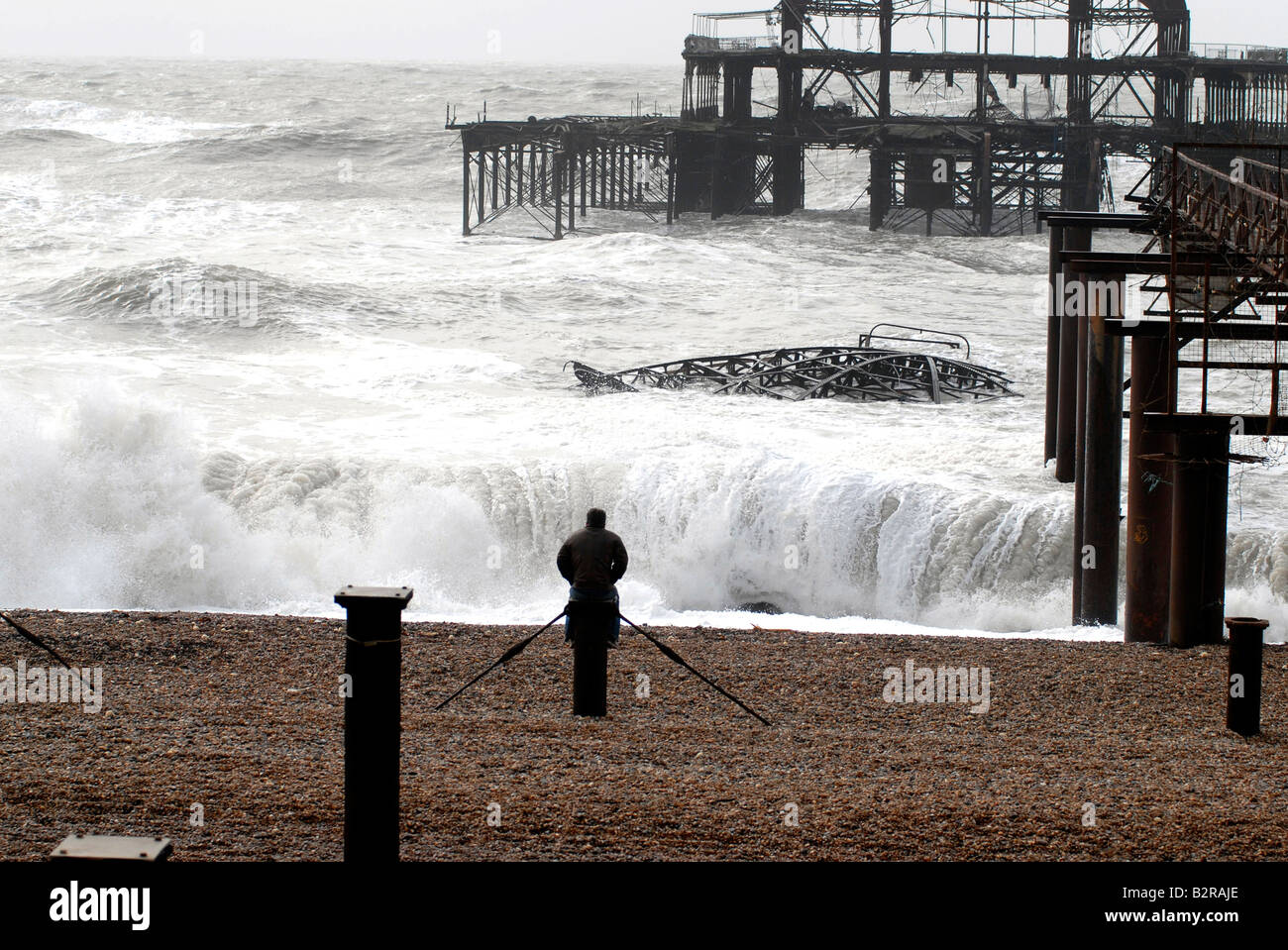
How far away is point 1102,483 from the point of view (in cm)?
1397

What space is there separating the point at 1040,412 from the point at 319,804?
69.5 ft

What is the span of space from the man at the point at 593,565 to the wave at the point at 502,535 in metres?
5.57

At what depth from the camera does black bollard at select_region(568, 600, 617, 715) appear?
8914 mm

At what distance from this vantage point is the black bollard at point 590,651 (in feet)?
29.2

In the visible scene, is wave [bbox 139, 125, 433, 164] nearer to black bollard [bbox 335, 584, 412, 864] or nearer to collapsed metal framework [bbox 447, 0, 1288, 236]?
collapsed metal framework [bbox 447, 0, 1288, 236]

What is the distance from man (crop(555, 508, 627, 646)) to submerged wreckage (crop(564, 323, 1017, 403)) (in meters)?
17.3

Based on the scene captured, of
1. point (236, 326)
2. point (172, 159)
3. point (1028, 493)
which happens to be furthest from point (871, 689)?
point (172, 159)

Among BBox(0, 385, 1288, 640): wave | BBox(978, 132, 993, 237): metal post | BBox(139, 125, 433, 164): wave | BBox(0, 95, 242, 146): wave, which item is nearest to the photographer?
BBox(0, 385, 1288, 640): wave

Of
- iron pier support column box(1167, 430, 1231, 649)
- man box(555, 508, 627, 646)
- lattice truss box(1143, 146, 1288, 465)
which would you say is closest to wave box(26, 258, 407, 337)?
lattice truss box(1143, 146, 1288, 465)

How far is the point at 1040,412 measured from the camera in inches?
1022

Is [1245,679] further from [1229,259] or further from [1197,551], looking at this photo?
A: [1229,259]

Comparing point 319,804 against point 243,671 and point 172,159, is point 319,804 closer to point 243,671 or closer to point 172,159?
point 243,671

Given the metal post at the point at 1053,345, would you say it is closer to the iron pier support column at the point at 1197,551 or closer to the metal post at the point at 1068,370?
the metal post at the point at 1068,370

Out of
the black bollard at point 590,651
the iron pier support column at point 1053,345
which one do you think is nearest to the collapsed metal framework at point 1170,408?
the iron pier support column at point 1053,345
